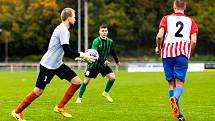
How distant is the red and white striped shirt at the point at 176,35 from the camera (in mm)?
11047

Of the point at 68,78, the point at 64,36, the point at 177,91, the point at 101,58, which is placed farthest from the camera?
the point at 101,58

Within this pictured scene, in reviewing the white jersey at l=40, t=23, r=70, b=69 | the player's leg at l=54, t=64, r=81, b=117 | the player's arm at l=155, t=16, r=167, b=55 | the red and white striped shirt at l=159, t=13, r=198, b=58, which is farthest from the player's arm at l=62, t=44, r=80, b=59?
the red and white striped shirt at l=159, t=13, r=198, b=58

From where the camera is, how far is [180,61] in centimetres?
1102

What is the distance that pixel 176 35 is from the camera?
11.0 metres

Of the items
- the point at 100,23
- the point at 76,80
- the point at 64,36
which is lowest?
the point at 100,23

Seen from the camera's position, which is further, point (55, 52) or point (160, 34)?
point (55, 52)

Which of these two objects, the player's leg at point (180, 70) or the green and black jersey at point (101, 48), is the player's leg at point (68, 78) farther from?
the green and black jersey at point (101, 48)

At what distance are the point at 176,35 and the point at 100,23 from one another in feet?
196

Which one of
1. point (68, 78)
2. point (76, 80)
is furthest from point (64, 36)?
point (76, 80)

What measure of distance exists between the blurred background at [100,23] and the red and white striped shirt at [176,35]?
56.9m

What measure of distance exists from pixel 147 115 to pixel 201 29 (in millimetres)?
59587

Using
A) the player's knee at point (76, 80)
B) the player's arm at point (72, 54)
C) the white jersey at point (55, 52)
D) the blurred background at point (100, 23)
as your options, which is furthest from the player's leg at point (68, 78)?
the blurred background at point (100, 23)

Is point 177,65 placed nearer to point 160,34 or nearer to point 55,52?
point 160,34

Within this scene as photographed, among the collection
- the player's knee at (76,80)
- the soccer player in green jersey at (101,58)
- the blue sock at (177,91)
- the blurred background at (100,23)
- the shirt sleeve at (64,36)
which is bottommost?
the blurred background at (100,23)
